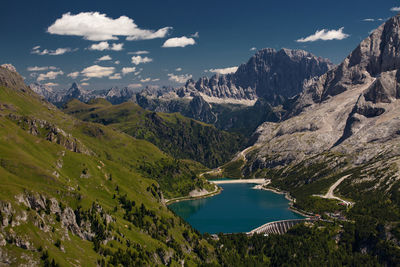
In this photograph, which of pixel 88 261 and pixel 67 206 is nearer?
pixel 88 261

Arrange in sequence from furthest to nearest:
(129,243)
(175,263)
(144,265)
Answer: (175,263)
(129,243)
(144,265)

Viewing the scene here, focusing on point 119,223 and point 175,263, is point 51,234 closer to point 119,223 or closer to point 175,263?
point 119,223

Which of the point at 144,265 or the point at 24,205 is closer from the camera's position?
the point at 24,205

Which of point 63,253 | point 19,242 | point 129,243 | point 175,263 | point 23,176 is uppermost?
point 23,176

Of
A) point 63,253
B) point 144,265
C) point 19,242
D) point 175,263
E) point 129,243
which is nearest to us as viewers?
point 19,242

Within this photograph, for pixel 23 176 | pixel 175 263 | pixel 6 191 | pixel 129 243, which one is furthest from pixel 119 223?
pixel 6 191

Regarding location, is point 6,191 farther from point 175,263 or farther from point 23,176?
point 175,263

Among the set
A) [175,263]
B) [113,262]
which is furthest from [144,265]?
[175,263]

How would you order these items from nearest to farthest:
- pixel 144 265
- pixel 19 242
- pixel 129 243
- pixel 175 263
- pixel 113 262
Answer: pixel 19 242, pixel 113 262, pixel 144 265, pixel 129 243, pixel 175 263

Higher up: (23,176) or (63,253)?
(23,176)
